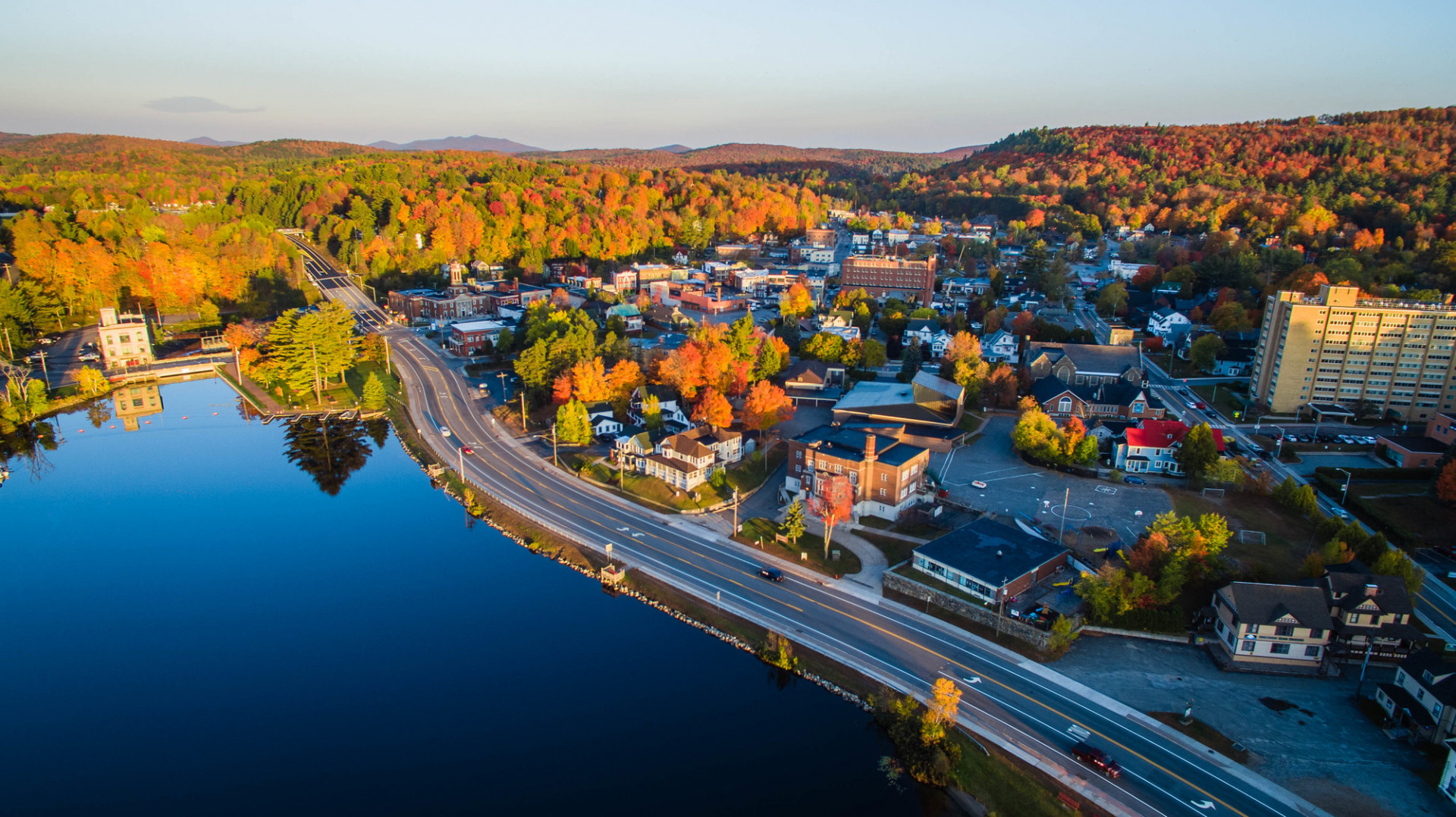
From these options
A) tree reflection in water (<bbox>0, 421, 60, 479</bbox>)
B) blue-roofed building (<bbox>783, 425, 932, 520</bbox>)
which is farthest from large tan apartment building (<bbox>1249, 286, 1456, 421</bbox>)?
tree reflection in water (<bbox>0, 421, 60, 479</bbox>)

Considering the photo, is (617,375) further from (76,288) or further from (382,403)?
(76,288)

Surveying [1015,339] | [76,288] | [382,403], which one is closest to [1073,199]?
[1015,339]

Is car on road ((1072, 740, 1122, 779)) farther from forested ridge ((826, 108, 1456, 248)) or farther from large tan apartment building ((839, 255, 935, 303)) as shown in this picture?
forested ridge ((826, 108, 1456, 248))

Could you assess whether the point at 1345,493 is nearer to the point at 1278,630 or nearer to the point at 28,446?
the point at 1278,630

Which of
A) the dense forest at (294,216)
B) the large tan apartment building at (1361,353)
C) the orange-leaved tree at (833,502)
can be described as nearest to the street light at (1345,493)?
the large tan apartment building at (1361,353)

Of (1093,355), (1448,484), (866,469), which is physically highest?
(1093,355)

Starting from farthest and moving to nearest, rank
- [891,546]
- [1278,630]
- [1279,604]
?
1. [891,546]
2. [1279,604]
3. [1278,630]

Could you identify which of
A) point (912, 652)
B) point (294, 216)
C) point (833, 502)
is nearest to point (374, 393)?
point (833, 502)

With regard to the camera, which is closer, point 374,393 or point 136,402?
point 374,393
